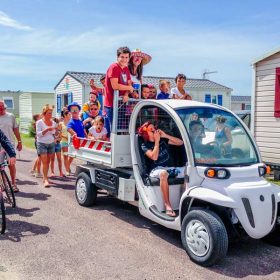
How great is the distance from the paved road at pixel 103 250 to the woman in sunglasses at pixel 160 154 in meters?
Answer: 0.69

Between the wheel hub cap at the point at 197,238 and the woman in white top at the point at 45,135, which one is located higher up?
the woman in white top at the point at 45,135

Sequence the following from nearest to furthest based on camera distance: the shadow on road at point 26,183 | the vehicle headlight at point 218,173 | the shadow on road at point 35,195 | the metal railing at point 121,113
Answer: the vehicle headlight at point 218,173 < the metal railing at point 121,113 < the shadow on road at point 35,195 < the shadow on road at point 26,183

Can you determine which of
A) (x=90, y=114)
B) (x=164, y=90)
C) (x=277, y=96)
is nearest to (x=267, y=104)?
(x=277, y=96)

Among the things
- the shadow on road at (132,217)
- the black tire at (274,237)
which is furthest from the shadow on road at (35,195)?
the black tire at (274,237)

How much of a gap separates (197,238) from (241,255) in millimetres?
702

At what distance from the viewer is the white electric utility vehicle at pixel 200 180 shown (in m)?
4.24

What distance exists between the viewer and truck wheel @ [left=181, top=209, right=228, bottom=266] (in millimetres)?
4133

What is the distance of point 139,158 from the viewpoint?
5609 mm

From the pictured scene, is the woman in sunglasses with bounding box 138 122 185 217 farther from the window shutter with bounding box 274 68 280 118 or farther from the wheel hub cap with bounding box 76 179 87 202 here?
the window shutter with bounding box 274 68 280 118

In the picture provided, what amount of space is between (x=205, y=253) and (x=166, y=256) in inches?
21.6

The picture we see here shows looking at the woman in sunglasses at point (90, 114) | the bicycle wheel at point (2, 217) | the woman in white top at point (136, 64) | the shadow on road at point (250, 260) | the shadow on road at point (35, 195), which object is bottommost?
the shadow on road at point (250, 260)

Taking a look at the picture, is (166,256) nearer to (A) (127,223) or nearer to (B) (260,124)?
(A) (127,223)

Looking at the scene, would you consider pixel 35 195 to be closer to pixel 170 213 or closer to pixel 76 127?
pixel 76 127

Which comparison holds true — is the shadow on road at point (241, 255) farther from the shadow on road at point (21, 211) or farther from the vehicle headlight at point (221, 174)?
the shadow on road at point (21, 211)
